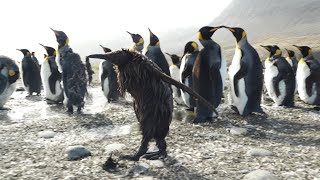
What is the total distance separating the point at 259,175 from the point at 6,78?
760 cm

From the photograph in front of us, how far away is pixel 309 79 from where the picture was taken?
996cm

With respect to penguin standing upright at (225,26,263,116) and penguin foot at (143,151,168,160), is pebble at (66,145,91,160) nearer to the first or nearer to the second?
penguin foot at (143,151,168,160)

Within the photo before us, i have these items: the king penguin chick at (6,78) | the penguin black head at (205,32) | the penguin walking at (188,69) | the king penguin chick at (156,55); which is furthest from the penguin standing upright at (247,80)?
the king penguin chick at (6,78)

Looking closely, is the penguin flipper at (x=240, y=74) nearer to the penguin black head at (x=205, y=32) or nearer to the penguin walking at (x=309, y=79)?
the penguin black head at (x=205, y=32)

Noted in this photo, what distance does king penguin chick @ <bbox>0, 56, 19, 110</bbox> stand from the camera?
382 inches

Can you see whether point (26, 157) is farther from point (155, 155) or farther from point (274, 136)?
point (274, 136)

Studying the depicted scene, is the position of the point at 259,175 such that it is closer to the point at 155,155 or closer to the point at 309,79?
the point at 155,155

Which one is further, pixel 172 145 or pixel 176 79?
pixel 176 79

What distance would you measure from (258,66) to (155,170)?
15.3 ft

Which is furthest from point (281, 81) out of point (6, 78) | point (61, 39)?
point (6, 78)

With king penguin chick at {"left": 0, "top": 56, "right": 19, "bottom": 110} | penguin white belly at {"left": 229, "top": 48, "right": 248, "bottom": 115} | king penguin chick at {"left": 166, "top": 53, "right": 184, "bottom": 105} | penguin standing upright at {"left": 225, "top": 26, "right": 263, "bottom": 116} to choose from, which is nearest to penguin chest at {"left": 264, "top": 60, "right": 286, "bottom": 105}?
penguin standing upright at {"left": 225, "top": 26, "right": 263, "bottom": 116}

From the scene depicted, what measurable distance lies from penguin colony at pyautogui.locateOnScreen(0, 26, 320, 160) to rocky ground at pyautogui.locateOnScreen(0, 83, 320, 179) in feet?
1.33

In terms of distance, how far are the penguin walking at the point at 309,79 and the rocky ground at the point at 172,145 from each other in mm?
838

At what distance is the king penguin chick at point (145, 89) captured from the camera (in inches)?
182
